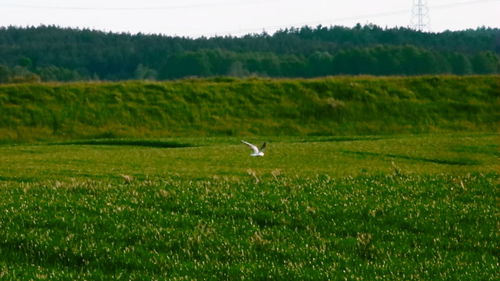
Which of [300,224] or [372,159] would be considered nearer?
[300,224]

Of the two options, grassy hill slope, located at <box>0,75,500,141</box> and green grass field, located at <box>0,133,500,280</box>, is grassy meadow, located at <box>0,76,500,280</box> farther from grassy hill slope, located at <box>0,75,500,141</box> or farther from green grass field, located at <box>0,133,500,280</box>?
grassy hill slope, located at <box>0,75,500,141</box>

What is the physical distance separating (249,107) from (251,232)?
61.2m

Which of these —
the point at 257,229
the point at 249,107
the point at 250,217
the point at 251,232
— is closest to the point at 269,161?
the point at 250,217

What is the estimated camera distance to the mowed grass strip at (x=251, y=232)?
46.5ft

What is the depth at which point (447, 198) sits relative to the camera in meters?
20.8

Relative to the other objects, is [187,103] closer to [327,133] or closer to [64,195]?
[327,133]

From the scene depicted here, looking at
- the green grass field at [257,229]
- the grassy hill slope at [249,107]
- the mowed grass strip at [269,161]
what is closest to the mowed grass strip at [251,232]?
the green grass field at [257,229]

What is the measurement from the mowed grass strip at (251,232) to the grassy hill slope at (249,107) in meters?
49.5

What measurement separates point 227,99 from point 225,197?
59.1m

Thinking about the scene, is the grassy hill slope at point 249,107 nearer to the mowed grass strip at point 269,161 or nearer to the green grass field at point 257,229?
the mowed grass strip at point 269,161

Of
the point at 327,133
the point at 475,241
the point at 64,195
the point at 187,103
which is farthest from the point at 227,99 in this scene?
the point at 475,241

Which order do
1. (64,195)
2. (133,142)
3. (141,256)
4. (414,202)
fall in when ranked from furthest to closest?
(133,142) < (64,195) < (414,202) < (141,256)

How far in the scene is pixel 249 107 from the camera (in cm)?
7769

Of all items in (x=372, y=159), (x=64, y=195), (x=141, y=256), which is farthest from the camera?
(x=372, y=159)
